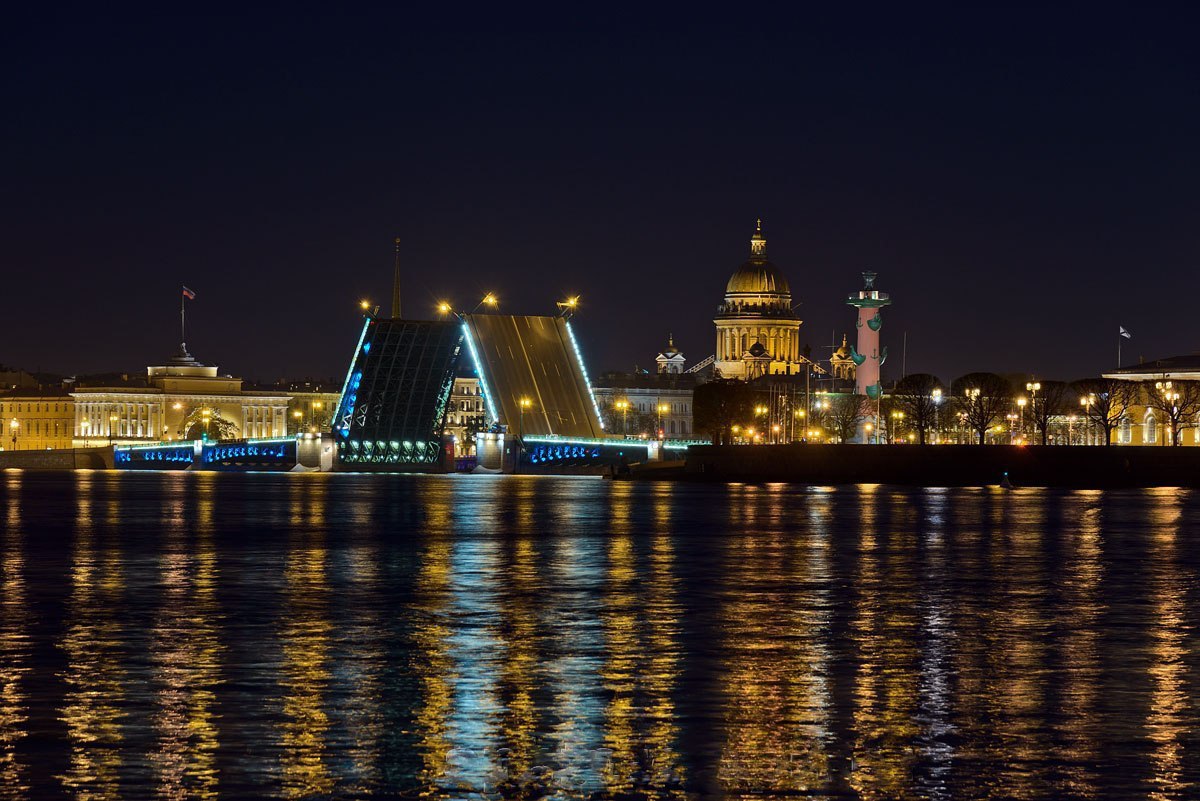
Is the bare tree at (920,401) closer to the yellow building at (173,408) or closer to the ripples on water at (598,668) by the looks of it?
the ripples on water at (598,668)

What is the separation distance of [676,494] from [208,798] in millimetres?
47436

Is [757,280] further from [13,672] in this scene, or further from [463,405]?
[13,672]

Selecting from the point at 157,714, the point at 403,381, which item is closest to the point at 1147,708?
the point at 157,714

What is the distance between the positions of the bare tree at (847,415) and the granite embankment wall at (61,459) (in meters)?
35.6

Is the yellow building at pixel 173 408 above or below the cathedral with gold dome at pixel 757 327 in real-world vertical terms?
below

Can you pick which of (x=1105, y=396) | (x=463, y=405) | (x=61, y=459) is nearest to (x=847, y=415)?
(x=1105, y=396)

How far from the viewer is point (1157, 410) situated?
8262 centimetres

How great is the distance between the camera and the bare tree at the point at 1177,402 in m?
75.6

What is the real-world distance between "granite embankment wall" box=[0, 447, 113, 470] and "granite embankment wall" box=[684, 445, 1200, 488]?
148 ft

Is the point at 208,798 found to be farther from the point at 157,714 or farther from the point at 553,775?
the point at 157,714

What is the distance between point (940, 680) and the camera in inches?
550

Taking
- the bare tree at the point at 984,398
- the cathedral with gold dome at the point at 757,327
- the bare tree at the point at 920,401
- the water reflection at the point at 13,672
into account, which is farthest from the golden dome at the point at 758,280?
the water reflection at the point at 13,672

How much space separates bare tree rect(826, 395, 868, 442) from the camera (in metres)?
106

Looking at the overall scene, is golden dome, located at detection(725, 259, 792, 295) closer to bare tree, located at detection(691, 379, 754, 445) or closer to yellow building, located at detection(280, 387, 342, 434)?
yellow building, located at detection(280, 387, 342, 434)
